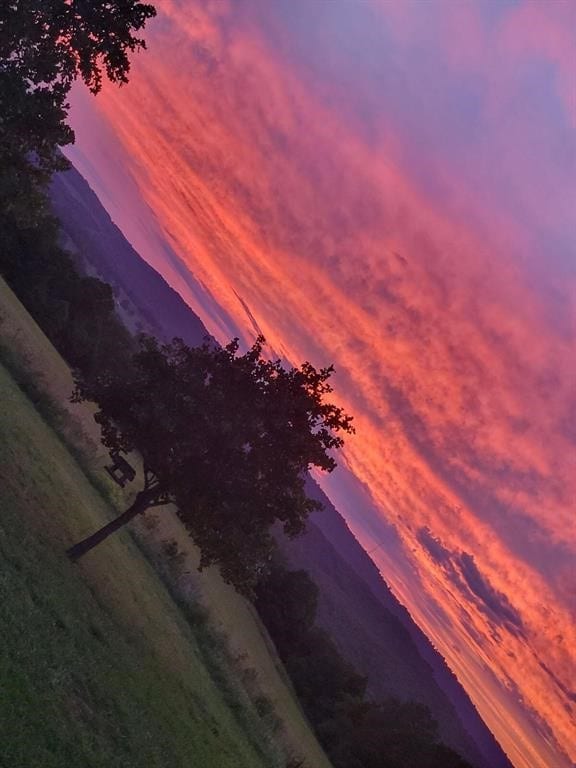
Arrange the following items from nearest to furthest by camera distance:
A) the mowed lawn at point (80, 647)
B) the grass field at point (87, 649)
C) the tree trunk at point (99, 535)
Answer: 1. the mowed lawn at point (80, 647)
2. the grass field at point (87, 649)
3. the tree trunk at point (99, 535)

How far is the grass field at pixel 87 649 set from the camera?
46.6 ft

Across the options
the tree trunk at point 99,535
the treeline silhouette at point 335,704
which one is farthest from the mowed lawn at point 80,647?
the treeline silhouette at point 335,704

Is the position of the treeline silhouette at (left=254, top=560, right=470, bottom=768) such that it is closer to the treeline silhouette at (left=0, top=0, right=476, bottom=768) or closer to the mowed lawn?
the treeline silhouette at (left=0, top=0, right=476, bottom=768)

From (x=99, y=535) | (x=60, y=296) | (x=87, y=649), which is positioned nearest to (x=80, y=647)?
(x=87, y=649)

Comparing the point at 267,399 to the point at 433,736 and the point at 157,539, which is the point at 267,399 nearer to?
the point at 157,539

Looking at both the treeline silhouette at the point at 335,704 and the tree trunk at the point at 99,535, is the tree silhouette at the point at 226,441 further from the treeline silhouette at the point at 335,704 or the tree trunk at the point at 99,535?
the treeline silhouette at the point at 335,704

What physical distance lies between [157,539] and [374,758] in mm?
41296

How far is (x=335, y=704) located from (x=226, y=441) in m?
53.6

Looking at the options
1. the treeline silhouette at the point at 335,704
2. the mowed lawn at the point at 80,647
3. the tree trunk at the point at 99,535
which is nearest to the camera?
the mowed lawn at the point at 80,647

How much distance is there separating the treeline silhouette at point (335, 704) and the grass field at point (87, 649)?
22.7 m

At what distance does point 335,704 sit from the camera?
222 feet

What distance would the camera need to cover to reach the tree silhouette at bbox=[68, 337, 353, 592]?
25.8 meters

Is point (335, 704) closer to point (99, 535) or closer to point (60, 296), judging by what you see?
point (99, 535)

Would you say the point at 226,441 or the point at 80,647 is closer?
the point at 80,647
